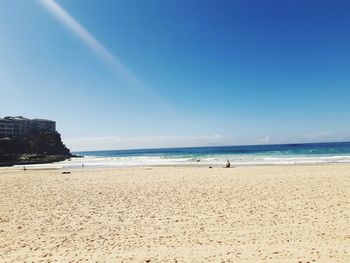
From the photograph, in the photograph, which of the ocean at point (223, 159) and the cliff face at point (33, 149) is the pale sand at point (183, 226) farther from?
the cliff face at point (33, 149)

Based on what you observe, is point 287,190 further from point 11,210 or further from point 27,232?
point 11,210

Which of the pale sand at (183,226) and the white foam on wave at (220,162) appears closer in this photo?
the pale sand at (183,226)

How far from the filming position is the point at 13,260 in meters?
6.96

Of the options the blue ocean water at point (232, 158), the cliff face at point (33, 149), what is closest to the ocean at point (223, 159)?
the blue ocean water at point (232, 158)

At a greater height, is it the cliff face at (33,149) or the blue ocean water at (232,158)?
the cliff face at (33,149)

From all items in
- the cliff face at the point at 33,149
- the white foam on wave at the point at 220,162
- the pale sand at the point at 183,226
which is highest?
the cliff face at the point at 33,149

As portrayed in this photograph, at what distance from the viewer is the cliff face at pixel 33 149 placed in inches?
2844

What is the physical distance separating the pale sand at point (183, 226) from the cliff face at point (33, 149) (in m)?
63.3

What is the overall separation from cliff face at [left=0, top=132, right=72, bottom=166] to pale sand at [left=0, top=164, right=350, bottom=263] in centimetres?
6325

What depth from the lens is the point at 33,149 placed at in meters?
92.4

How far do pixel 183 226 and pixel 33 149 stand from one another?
309 feet

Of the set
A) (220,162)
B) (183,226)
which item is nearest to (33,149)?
(220,162)

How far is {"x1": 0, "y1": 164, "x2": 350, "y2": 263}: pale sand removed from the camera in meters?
7.01

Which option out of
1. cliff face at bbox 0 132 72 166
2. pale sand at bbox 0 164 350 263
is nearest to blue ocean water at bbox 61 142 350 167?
cliff face at bbox 0 132 72 166
